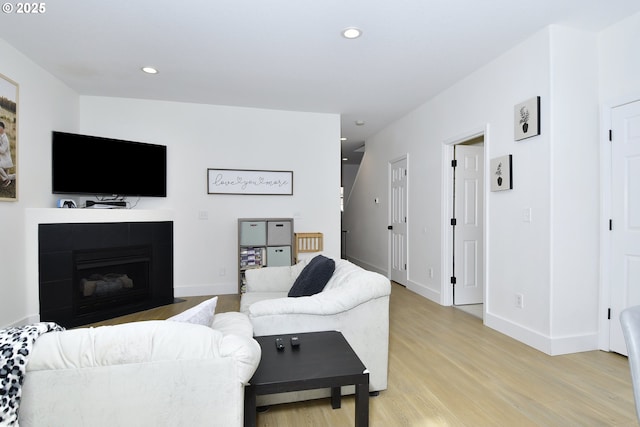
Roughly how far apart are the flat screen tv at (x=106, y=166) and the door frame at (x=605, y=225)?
475 cm

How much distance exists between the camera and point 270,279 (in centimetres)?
324

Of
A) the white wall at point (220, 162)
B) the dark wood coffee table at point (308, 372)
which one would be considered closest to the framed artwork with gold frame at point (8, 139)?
the white wall at point (220, 162)

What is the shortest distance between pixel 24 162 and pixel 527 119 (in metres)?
4.68

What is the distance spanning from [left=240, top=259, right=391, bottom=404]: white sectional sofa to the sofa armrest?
3.69ft

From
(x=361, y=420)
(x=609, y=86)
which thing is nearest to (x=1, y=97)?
(x=361, y=420)

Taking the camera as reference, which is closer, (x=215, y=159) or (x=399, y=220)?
(x=215, y=159)

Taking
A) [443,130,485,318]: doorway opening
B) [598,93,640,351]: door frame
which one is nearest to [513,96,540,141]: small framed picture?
[598,93,640,351]: door frame

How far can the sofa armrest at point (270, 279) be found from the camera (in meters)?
3.21

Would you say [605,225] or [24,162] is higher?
[24,162]

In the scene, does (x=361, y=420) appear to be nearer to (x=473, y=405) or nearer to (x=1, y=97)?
(x=473, y=405)

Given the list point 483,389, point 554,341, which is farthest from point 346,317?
point 554,341

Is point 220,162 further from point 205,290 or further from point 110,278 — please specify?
point 110,278

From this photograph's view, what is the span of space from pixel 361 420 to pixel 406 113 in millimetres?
4449

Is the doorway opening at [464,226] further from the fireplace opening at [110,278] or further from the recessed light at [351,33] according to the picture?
the fireplace opening at [110,278]
